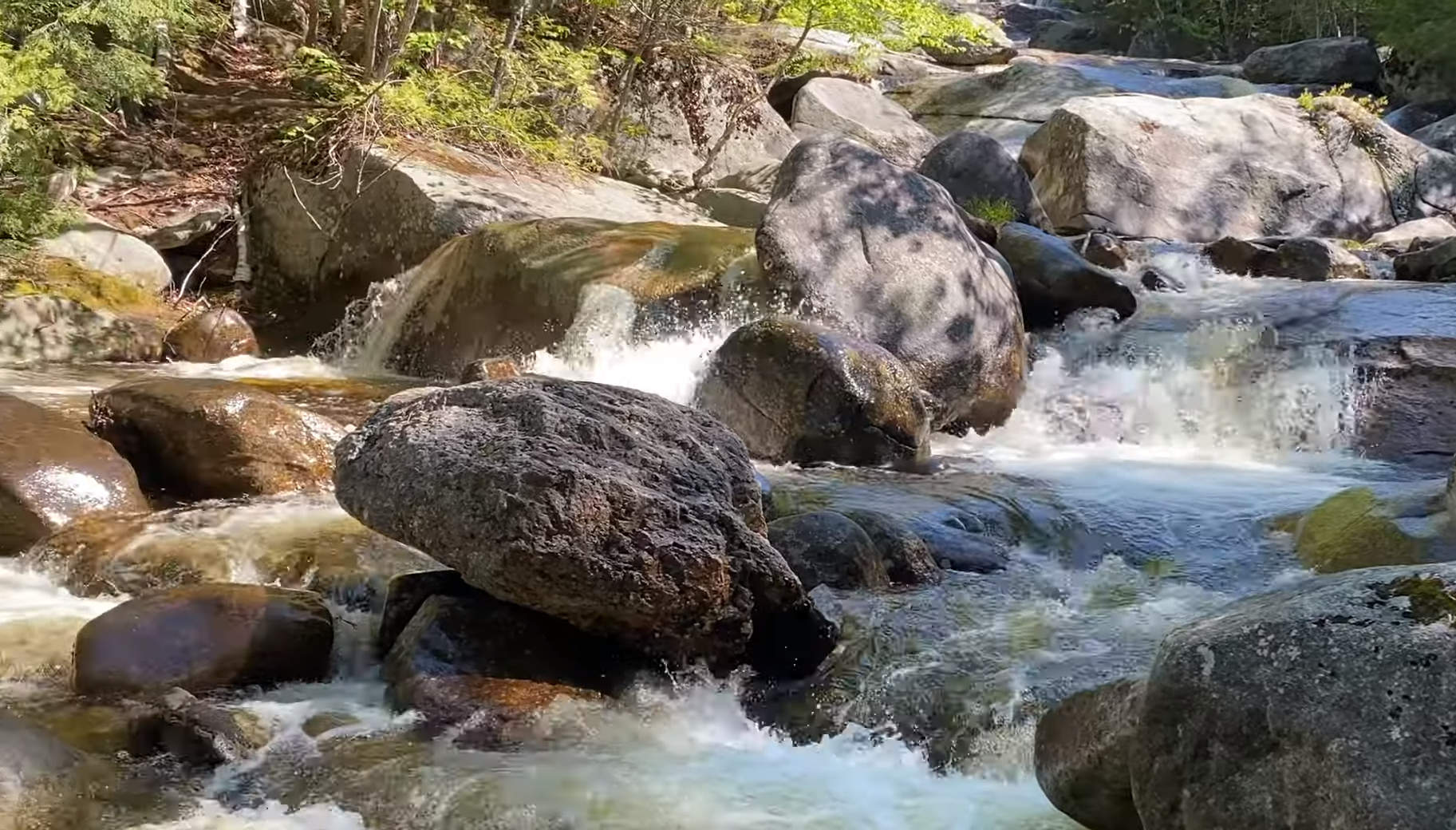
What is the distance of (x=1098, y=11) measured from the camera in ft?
112

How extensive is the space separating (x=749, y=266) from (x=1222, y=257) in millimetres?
6239

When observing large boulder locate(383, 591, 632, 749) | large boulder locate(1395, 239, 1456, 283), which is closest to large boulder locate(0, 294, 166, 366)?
large boulder locate(383, 591, 632, 749)

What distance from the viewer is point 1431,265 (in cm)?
1224

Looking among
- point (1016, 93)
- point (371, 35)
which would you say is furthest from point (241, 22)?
point (1016, 93)

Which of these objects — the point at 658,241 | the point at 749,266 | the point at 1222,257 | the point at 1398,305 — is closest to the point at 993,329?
the point at 749,266

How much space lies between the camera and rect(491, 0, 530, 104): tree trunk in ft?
42.2

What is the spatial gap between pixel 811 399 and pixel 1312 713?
538 centimetres

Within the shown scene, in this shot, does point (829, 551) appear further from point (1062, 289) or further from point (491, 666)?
point (1062, 289)

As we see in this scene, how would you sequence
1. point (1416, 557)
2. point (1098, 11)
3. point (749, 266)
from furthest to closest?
point (1098, 11), point (749, 266), point (1416, 557)

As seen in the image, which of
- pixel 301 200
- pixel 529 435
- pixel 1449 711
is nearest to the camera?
pixel 1449 711

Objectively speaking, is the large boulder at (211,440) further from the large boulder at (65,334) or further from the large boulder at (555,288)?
the large boulder at (65,334)

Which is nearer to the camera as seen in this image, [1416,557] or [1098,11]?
[1416,557]

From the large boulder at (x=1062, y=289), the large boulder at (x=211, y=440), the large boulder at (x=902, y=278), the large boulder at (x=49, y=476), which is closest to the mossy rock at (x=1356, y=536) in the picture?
the large boulder at (x=902, y=278)

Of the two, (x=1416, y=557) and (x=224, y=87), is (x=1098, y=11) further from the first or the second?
(x=1416, y=557)
